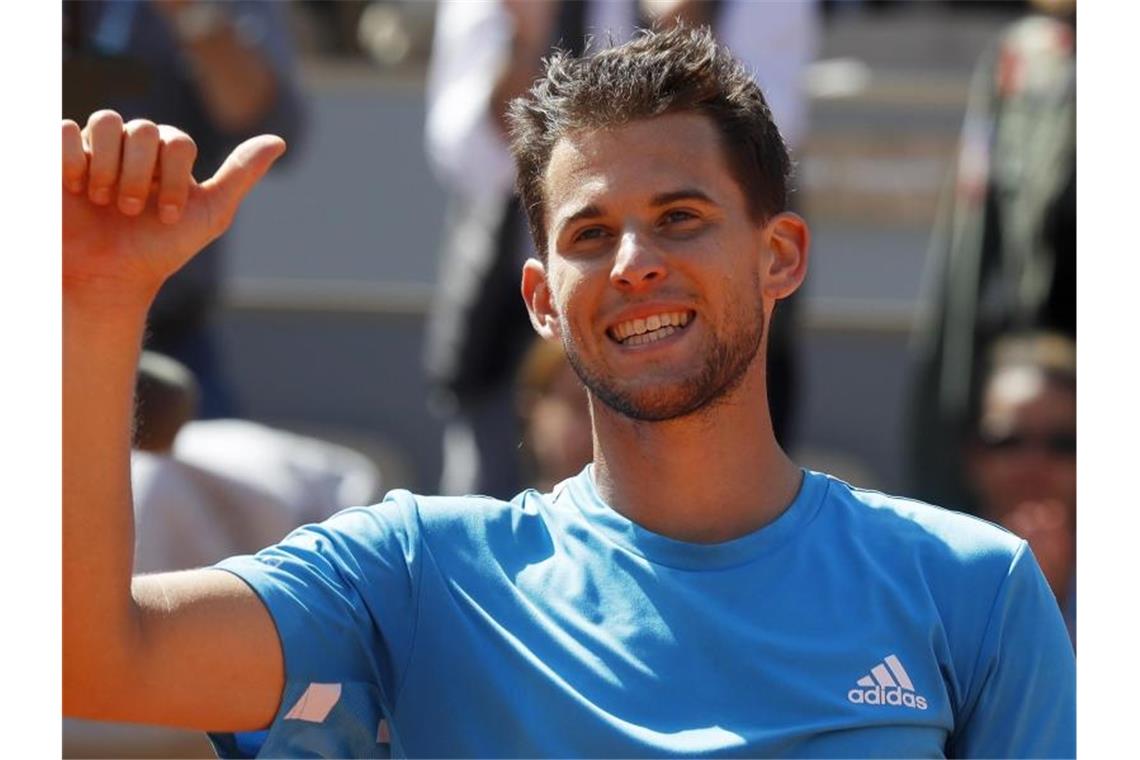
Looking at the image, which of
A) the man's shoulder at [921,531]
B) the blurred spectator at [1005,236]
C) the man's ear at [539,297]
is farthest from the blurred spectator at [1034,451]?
the man's ear at [539,297]

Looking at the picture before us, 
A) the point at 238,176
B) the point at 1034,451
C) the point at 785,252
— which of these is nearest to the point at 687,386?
the point at 785,252

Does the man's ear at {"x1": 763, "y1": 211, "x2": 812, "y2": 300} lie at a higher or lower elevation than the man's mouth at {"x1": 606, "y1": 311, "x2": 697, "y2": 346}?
higher

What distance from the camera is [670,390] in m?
2.49

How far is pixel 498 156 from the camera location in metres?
5.07

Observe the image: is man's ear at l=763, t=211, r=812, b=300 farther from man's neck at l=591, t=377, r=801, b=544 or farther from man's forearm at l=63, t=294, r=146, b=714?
man's forearm at l=63, t=294, r=146, b=714

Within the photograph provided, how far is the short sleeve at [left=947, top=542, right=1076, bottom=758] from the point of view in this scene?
2.41 meters

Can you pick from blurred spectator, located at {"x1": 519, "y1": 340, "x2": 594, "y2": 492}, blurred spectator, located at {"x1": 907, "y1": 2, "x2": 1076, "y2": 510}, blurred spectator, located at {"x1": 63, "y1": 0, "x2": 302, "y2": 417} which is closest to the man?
blurred spectator, located at {"x1": 519, "y1": 340, "x2": 594, "y2": 492}

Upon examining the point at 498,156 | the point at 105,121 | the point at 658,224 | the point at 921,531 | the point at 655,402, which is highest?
the point at 105,121

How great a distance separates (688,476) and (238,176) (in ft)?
2.19

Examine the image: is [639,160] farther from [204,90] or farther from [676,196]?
[204,90]

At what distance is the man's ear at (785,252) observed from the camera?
8.68ft

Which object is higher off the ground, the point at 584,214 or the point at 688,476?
the point at 584,214

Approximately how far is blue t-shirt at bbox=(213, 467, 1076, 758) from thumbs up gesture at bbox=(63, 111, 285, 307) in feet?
1.22

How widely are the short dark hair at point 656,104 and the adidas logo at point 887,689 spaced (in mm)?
593
